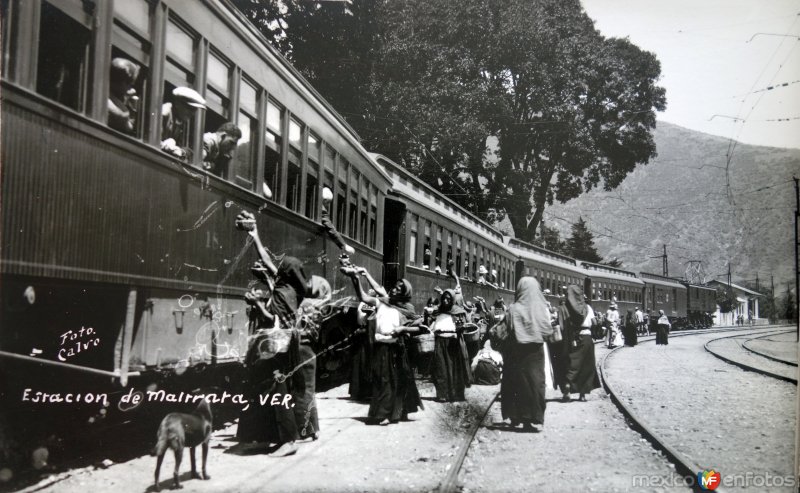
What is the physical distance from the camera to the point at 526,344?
673 cm

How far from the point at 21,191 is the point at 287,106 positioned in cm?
325

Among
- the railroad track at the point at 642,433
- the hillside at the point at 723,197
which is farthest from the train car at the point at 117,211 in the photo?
the hillside at the point at 723,197

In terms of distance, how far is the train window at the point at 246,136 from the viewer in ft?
18.0

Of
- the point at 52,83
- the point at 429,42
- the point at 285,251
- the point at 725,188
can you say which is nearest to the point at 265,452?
the point at 285,251

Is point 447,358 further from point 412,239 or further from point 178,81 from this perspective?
point 178,81

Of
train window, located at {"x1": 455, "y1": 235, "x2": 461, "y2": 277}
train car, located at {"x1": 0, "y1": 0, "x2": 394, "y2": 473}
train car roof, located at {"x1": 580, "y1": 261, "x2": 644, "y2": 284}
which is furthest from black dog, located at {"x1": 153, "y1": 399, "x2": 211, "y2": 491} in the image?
train car roof, located at {"x1": 580, "y1": 261, "x2": 644, "y2": 284}

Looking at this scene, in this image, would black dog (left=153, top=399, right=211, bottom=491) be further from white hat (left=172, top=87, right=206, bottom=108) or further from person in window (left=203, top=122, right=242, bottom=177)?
white hat (left=172, top=87, right=206, bottom=108)

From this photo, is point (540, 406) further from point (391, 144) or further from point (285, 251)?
point (391, 144)

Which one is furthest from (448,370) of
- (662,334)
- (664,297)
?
(664,297)

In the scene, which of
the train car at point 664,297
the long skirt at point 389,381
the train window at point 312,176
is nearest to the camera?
the long skirt at point 389,381

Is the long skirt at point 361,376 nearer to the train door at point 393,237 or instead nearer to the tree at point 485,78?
the train door at point 393,237

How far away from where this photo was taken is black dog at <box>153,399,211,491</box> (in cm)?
432

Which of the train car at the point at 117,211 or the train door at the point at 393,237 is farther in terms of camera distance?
the train door at the point at 393,237

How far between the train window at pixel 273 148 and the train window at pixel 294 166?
248 mm
